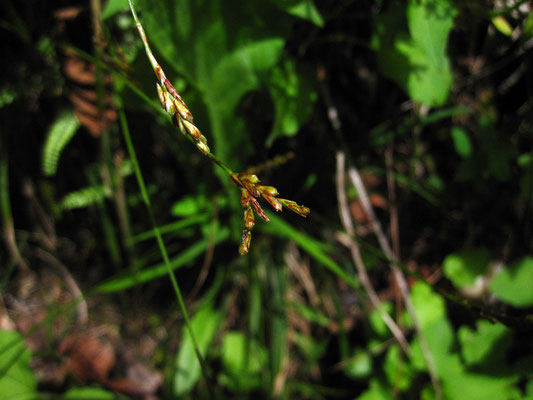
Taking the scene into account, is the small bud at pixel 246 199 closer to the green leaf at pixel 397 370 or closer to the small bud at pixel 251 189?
the small bud at pixel 251 189

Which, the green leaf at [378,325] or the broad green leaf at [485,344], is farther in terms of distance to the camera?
the green leaf at [378,325]

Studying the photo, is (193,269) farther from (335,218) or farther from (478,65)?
(478,65)

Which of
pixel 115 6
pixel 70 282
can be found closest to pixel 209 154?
pixel 115 6

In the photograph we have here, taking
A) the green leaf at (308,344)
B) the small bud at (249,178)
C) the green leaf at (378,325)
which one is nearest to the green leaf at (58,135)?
the small bud at (249,178)

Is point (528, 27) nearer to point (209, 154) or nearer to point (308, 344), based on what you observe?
point (209, 154)

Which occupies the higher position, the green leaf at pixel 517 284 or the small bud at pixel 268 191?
the small bud at pixel 268 191
